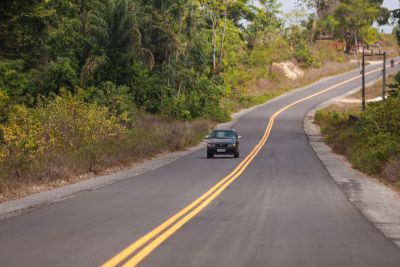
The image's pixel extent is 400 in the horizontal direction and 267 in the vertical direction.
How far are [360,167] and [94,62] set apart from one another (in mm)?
29146

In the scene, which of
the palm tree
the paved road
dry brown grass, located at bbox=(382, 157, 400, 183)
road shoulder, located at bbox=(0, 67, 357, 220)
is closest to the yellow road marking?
the paved road

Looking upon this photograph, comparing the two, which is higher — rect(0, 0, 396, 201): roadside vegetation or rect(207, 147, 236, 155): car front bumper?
rect(0, 0, 396, 201): roadside vegetation

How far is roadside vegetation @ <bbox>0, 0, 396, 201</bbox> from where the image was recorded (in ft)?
73.0

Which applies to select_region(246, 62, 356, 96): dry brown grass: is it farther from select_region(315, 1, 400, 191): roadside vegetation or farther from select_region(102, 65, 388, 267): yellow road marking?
select_region(102, 65, 388, 267): yellow road marking

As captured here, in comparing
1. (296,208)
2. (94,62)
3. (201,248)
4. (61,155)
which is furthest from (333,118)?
(201,248)

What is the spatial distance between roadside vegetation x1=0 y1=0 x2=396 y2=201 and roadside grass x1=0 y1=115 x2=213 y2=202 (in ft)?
0.18

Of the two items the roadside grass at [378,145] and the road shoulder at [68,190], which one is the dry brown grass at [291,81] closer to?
the roadside grass at [378,145]

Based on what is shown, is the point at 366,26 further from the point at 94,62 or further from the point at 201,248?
the point at 201,248

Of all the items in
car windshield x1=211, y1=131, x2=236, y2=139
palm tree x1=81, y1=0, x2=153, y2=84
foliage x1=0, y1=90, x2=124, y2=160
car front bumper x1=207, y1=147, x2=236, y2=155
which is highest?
palm tree x1=81, y1=0, x2=153, y2=84

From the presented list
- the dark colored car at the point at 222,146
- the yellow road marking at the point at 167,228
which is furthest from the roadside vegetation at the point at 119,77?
the yellow road marking at the point at 167,228

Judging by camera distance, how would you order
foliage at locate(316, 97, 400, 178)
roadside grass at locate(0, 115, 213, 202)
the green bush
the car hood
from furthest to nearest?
the green bush → the car hood → foliage at locate(316, 97, 400, 178) → roadside grass at locate(0, 115, 213, 202)

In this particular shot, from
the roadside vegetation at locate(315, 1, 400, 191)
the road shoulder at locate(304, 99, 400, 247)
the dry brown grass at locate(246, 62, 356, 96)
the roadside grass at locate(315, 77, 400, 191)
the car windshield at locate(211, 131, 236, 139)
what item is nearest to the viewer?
the road shoulder at locate(304, 99, 400, 247)

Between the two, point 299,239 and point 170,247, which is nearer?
point 170,247

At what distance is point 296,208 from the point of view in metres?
12.9
